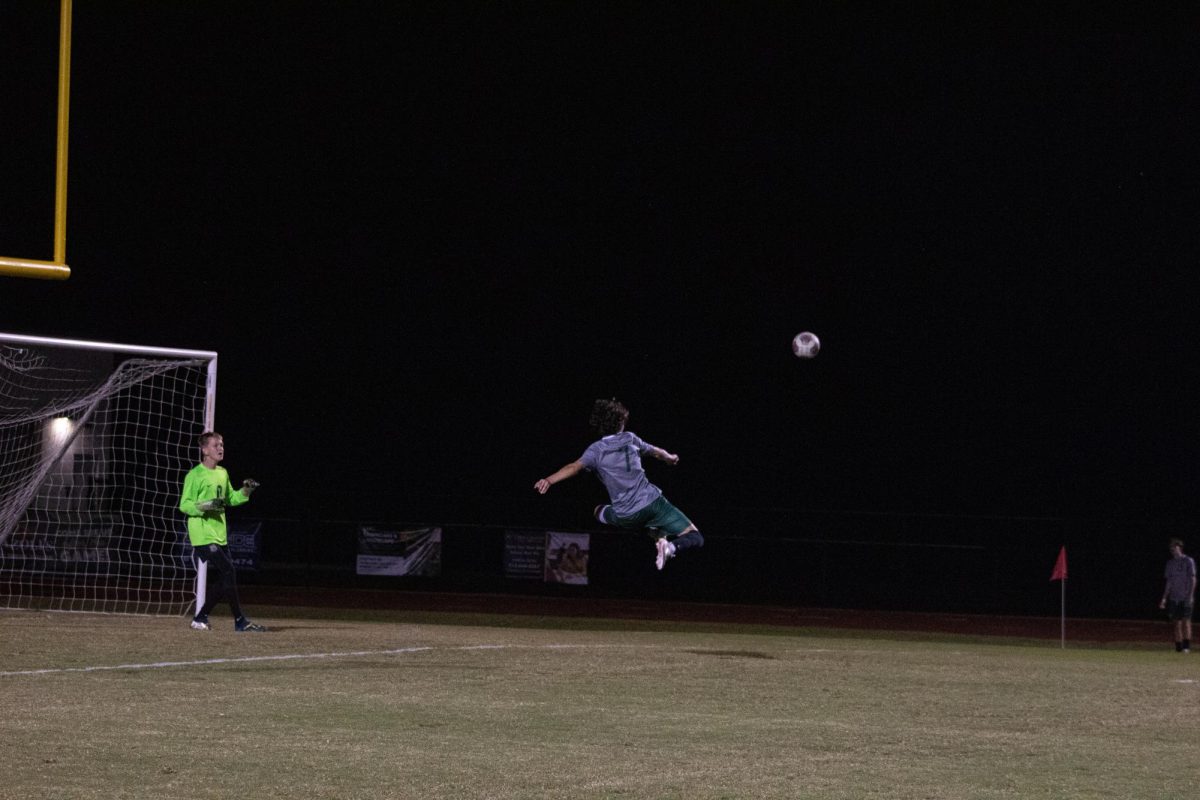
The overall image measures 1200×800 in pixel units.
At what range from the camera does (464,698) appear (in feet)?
36.3

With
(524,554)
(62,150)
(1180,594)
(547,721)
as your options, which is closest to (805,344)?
(524,554)

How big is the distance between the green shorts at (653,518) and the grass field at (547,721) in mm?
1409

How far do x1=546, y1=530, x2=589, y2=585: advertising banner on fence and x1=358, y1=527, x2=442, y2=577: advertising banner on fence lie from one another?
265 cm

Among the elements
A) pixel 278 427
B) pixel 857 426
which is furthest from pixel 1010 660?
pixel 278 427

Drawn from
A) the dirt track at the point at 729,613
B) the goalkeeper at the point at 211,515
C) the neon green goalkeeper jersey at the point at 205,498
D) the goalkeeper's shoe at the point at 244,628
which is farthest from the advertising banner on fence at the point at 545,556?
the neon green goalkeeper jersey at the point at 205,498

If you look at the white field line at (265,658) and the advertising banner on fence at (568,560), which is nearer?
the white field line at (265,658)

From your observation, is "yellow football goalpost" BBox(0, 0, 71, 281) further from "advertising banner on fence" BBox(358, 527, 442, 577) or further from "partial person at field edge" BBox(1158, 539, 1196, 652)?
"advertising banner on fence" BBox(358, 527, 442, 577)

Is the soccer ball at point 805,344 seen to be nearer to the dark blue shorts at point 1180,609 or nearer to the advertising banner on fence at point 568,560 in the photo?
the advertising banner on fence at point 568,560

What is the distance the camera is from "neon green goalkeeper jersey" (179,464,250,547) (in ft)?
53.2

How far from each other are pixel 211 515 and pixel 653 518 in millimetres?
6410

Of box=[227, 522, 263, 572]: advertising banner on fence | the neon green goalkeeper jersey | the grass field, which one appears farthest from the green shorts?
box=[227, 522, 263, 572]: advertising banner on fence

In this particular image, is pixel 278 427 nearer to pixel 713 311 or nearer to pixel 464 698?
pixel 713 311

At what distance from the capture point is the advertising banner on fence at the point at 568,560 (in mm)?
32875

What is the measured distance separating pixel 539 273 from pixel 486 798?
1465 inches
